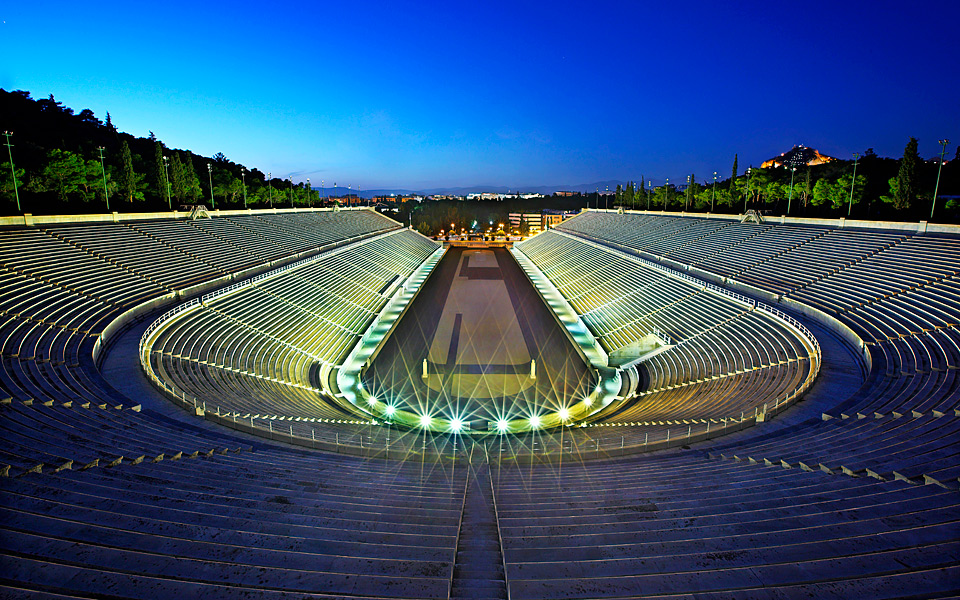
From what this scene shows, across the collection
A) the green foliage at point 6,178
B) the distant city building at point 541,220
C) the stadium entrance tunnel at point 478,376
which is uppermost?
the green foliage at point 6,178

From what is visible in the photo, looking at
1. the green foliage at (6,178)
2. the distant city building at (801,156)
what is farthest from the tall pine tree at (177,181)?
the distant city building at (801,156)

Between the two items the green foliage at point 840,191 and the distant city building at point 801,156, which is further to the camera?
the distant city building at point 801,156

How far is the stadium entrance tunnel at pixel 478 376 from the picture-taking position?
48.5 ft

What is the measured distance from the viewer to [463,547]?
5750 millimetres

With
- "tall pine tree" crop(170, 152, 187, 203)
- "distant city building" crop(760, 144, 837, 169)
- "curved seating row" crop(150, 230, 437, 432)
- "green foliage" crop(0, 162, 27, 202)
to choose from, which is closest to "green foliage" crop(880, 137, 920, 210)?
"curved seating row" crop(150, 230, 437, 432)

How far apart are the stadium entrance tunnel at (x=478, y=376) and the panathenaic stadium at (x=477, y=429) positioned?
0.16 meters

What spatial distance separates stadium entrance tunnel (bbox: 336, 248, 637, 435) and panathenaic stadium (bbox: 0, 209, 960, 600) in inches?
6.5

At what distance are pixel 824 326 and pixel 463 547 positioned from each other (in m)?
17.4

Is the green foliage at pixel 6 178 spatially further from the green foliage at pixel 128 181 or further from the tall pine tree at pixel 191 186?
the tall pine tree at pixel 191 186

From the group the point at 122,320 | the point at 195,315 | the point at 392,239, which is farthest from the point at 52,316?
the point at 392,239

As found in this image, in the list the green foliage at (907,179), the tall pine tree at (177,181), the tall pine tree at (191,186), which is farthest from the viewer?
the tall pine tree at (191,186)

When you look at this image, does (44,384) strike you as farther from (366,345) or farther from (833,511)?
(833,511)

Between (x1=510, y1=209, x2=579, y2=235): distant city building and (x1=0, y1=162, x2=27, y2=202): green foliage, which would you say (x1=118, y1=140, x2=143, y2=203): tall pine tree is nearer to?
(x1=0, y1=162, x2=27, y2=202): green foliage

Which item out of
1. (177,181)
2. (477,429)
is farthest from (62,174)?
(477,429)
